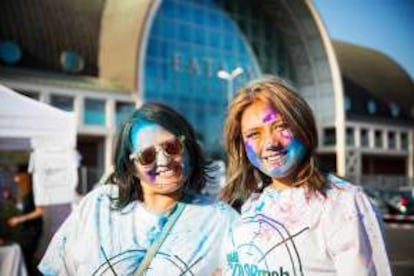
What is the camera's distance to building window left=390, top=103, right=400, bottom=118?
182cm

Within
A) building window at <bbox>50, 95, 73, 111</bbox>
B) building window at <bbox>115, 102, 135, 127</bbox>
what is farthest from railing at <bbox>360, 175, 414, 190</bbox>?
building window at <bbox>50, 95, 73, 111</bbox>

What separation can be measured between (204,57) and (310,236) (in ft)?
8.33

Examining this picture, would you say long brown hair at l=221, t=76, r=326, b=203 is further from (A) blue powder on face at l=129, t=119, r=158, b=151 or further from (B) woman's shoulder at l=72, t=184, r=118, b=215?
(B) woman's shoulder at l=72, t=184, r=118, b=215

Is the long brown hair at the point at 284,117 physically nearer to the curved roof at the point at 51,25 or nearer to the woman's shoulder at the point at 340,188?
the woman's shoulder at the point at 340,188

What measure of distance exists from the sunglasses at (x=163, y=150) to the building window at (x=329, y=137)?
0.42 meters

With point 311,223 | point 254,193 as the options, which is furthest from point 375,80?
point 311,223

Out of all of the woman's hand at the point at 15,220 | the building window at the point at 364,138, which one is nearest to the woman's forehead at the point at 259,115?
the building window at the point at 364,138

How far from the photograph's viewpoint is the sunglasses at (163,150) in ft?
3.76

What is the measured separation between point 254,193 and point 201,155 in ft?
0.44

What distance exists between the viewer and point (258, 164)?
3.59ft

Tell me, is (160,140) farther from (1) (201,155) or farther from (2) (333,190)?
(2) (333,190)

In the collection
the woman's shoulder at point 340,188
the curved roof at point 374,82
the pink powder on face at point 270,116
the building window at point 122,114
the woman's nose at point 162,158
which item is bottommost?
the woman's shoulder at point 340,188

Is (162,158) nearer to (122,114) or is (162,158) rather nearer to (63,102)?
(122,114)

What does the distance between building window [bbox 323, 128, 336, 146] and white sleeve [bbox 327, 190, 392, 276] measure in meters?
0.45
